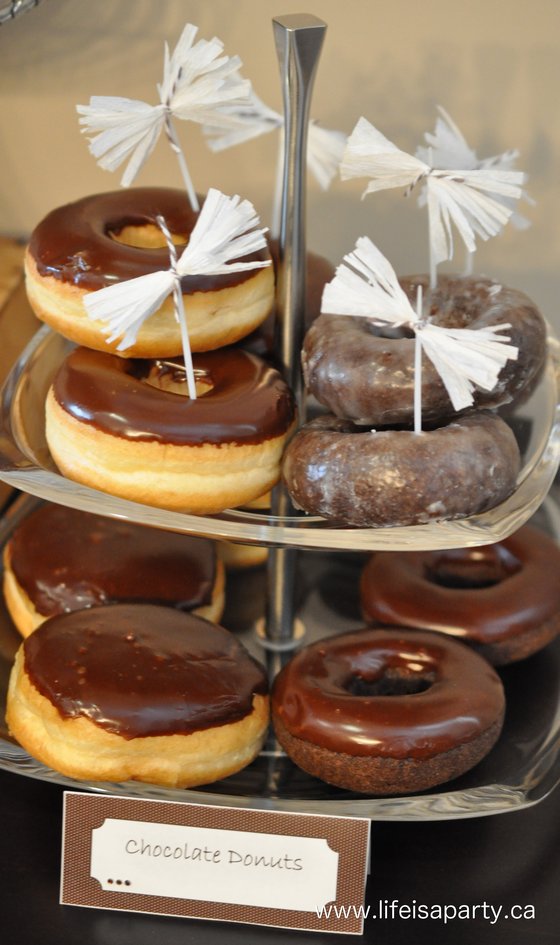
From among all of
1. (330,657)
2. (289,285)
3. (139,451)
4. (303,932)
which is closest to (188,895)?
(303,932)

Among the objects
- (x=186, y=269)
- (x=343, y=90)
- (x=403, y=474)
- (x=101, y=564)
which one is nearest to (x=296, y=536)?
(x=403, y=474)

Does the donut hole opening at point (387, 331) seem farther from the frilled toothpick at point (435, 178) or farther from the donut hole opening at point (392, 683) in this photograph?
the donut hole opening at point (392, 683)

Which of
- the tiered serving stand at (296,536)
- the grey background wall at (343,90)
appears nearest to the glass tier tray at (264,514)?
the tiered serving stand at (296,536)

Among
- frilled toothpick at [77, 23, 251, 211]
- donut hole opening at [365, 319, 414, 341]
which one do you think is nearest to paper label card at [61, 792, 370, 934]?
donut hole opening at [365, 319, 414, 341]

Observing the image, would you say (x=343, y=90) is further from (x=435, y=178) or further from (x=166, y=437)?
(x=166, y=437)

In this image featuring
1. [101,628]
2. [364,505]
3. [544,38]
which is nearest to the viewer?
[364,505]

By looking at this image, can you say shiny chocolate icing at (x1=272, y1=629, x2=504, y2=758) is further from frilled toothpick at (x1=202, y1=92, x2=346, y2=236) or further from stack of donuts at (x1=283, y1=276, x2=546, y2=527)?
frilled toothpick at (x1=202, y1=92, x2=346, y2=236)

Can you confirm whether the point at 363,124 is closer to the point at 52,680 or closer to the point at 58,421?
the point at 58,421
